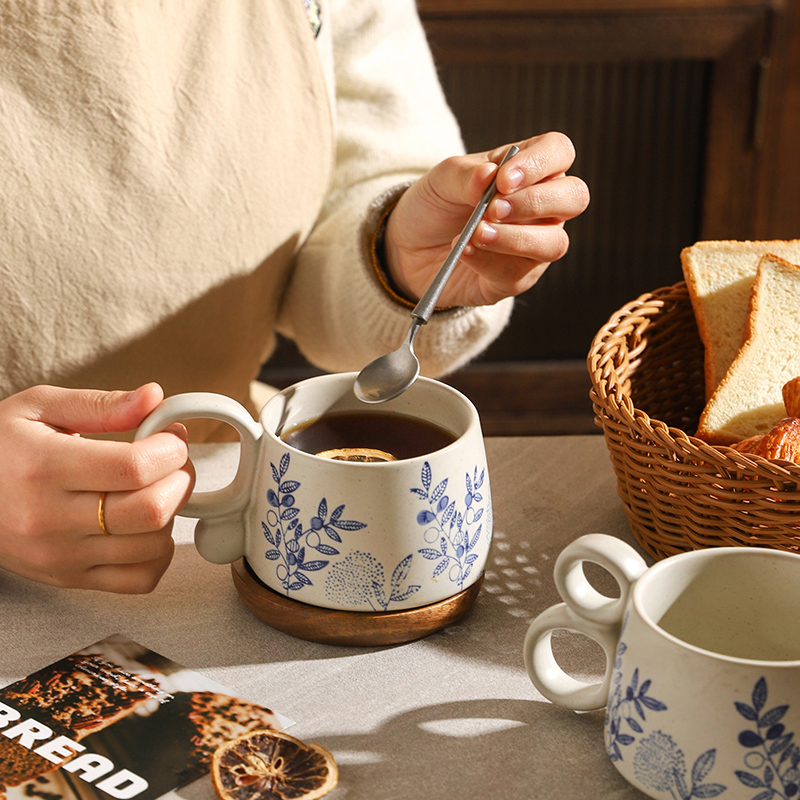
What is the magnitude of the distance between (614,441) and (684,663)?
24cm

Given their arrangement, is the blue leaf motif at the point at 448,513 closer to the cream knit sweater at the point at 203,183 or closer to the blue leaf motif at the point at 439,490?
the blue leaf motif at the point at 439,490

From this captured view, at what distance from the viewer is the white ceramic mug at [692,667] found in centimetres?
37

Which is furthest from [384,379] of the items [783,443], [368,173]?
[368,173]

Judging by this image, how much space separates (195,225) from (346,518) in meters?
0.44

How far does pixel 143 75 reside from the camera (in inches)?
31.1

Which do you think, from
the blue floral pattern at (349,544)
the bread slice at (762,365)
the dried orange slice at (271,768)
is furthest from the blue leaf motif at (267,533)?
the bread slice at (762,365)

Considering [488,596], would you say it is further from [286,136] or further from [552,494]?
[286,136]

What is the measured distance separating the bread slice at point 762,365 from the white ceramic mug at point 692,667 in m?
0.25

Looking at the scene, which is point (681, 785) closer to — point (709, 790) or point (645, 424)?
point (709, 790)

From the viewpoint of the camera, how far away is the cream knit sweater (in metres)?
0.76

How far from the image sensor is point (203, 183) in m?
0.85

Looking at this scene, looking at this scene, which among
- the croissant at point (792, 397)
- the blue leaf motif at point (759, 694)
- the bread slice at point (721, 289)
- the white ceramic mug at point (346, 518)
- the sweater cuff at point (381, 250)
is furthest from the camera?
the sweater cuff at point (381, 250)

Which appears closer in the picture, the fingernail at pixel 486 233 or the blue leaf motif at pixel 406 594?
the blue leaf motif at pixel 406 594

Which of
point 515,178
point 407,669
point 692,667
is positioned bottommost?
point 407,669
